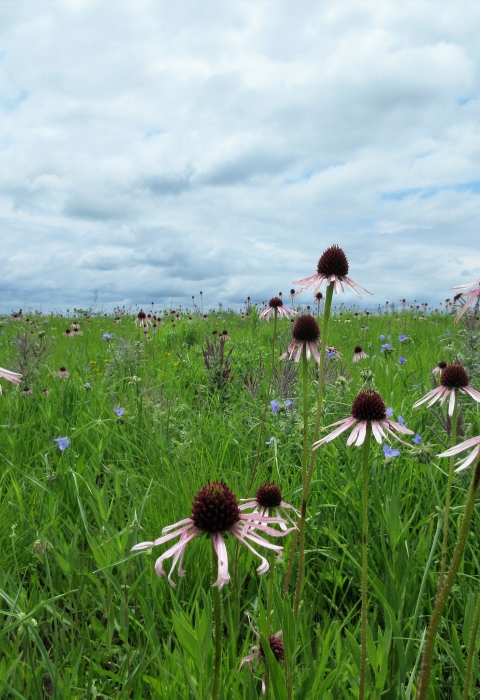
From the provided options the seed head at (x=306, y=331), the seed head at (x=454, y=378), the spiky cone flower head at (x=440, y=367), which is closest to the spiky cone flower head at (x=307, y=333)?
the seed head at (x=306, y=331)

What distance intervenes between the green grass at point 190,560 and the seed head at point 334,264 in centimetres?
84

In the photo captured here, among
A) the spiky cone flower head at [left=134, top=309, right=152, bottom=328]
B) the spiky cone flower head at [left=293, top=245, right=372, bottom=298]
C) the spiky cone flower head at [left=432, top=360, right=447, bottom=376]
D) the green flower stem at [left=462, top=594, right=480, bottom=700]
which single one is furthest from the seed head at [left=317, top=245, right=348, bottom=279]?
the spiky cone flower head at [left=134, top=309, right=152, bottom=328]

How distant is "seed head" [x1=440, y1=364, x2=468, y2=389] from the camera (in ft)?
5.82

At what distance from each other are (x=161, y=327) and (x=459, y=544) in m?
7.31

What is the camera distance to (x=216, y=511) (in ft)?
3.09

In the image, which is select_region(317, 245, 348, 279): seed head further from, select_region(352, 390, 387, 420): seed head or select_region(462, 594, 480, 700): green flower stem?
select_region(462, 594, 480, 700): green flower stem

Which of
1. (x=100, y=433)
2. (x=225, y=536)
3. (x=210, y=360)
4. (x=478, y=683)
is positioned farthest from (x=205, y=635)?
(x=210, y=360)

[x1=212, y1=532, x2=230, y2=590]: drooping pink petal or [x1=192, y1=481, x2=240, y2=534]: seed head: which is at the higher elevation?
[x1=192, y1=481, x2=240, y2=534]: seed head

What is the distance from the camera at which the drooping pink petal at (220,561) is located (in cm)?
77

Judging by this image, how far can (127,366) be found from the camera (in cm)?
488

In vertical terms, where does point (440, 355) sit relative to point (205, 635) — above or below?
above

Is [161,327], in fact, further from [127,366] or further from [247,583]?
[247,583]

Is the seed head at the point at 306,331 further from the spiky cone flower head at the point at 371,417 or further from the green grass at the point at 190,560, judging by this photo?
the green grass at the point at 190,560

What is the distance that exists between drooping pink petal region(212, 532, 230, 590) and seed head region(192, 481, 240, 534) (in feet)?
0.06
